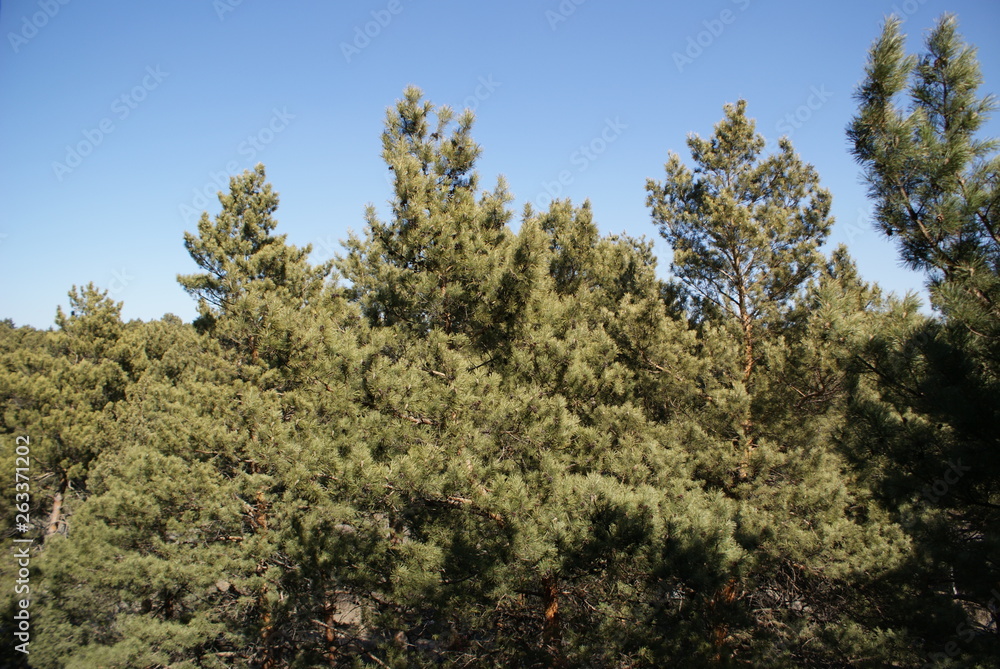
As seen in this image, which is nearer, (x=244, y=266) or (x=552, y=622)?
(x=552, y=622)

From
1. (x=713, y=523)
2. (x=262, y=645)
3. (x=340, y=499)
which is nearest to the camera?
(x=713, y=523)

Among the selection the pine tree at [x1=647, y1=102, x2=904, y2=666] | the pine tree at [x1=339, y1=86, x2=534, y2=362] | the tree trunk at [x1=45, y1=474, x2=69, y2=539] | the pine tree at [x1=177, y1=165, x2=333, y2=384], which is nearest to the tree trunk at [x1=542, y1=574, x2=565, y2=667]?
the pine tree at [x1=647, y1=102, x2=904, y2=666]

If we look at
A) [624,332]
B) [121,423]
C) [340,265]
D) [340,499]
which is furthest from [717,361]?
[121,423]

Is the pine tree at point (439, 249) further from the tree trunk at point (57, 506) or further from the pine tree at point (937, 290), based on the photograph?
the tree trunk at point (57, 506)

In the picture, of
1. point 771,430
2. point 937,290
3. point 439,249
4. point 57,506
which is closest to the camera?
point 937,290

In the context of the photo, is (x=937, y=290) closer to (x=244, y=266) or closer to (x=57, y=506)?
(x=244, y=266)

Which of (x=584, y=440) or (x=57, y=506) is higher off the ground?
(x=584, y=440)

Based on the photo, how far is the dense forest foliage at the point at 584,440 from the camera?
133 inches

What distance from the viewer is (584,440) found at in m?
5.53

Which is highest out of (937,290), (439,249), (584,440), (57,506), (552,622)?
(439,249)

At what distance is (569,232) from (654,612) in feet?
18.4

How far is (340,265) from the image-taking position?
11.9m

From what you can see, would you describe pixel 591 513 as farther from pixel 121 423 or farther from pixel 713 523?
pixel 121 423

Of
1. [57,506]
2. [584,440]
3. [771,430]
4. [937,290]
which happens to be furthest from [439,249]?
[57,506]
